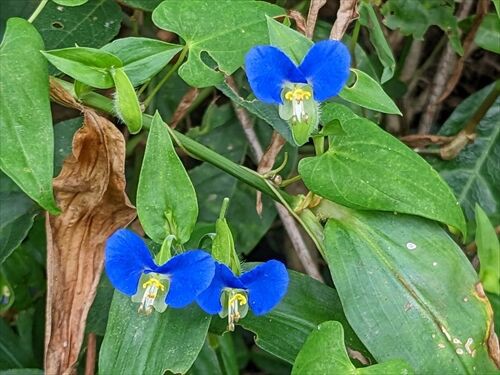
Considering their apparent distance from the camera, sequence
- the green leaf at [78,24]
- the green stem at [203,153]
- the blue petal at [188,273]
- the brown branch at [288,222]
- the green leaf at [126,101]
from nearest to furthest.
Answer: the blue petal at [188,273] < the green leaf at [126,101] < the green stem at [203,153] < the green leaf at [78,24] < the brown branch at [288,222]

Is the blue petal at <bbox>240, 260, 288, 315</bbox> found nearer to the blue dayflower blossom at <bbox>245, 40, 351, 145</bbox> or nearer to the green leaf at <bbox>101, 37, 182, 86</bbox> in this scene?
the blue dayflower blossom at <bbox>245, 40, 351, 145</bbox>

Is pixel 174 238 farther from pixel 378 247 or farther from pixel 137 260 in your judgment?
pixel 378 247

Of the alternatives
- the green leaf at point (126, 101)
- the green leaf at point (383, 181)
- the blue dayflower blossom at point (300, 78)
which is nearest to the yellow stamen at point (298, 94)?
the blue dayflower blossom at point (300, 78)

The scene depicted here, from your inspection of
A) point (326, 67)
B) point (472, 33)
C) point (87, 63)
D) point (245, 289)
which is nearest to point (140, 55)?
point (87, 63)

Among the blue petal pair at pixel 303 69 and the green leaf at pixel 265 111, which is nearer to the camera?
the blue petal pair at pixel 303 69

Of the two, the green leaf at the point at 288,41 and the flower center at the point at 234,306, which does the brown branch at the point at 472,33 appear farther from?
the flower center at the point at 234,306

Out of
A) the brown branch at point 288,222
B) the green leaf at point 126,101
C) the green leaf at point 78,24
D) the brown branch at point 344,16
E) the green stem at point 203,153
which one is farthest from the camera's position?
the brown branch at point 288,222

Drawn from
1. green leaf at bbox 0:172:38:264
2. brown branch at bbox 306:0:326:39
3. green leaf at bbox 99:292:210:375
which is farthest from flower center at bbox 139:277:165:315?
brown branch at bbox 306:0:326:39

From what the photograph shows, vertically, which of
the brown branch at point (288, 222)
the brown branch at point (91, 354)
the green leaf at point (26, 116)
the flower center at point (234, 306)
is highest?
the green leaf at point (26, 116)

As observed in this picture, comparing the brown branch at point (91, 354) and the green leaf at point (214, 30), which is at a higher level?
the green leaf at point (214, 30)
